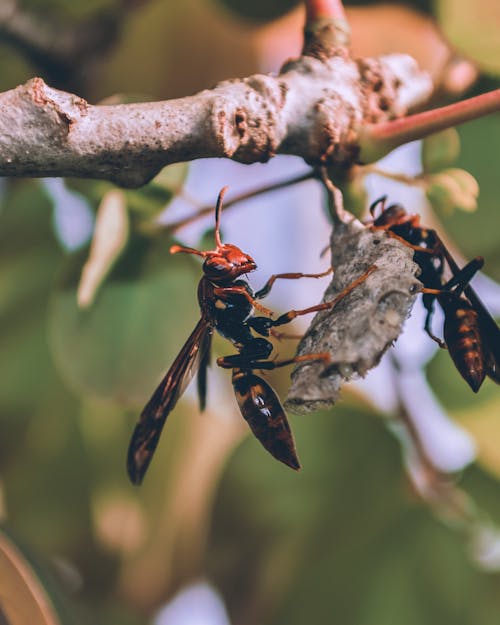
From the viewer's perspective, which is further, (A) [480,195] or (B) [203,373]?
(A) [480,195]

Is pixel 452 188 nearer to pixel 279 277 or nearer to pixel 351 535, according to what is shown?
pixel 279 277

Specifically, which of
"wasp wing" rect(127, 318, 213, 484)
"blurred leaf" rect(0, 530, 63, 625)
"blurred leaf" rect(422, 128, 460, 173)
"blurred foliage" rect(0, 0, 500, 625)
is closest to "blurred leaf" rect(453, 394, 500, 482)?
"blurred foliage" rect(0, 0, 500, 625)

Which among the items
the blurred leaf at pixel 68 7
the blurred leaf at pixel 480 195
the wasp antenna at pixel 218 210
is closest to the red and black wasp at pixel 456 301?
the wasp antenna at pixel 218 210

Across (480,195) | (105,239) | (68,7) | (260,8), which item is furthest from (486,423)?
(68,7)

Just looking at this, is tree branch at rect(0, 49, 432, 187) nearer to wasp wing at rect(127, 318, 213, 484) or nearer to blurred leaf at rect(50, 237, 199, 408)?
wasp wing at rect(127, 318, 213, 484)

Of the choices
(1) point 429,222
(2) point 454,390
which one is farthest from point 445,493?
(1) point 429,222
